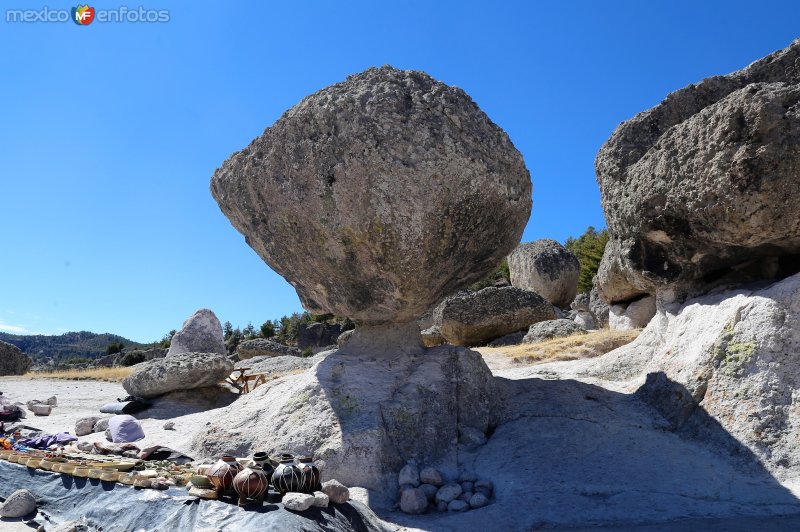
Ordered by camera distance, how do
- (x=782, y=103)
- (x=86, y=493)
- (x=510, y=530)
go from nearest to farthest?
(x=510, y=530)
(x=86, y=493)
(x=782, y=103)

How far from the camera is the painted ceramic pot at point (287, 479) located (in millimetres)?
4305

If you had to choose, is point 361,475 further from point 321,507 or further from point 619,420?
point 619,420

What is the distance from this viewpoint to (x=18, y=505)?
488cm

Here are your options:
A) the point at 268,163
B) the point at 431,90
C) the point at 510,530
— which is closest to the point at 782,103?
the point at 431,90

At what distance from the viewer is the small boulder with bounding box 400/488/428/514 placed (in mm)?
5074

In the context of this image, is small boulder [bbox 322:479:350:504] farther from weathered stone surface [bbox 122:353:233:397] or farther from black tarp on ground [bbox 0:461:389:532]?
weathered stone surface [bbox 122:353:233:397]

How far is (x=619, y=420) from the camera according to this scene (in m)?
6.30

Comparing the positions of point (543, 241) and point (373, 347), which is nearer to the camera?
point (373, 347)

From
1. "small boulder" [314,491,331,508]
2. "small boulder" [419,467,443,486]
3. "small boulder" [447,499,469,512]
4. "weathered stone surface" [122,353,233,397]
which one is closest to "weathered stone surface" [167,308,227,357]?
"weathered stone surface" [122,353,233,397]

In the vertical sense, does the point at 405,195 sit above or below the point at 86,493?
above

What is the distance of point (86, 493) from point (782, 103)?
23.2 ft

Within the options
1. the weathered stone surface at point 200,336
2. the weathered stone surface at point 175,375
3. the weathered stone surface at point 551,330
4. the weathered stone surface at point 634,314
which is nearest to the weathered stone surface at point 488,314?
the weathered stone surface at point 551,330

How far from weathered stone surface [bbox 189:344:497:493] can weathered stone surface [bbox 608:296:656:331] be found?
16.8ft

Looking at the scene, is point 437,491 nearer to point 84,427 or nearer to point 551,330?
point 84,427
